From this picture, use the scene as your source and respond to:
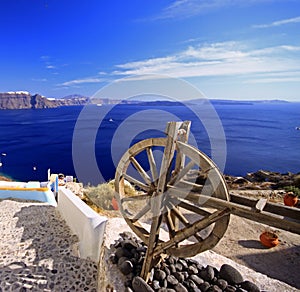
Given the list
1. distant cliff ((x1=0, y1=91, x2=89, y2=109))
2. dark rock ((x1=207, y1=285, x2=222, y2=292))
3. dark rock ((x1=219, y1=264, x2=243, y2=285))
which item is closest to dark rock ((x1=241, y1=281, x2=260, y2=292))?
dark rock ((x1=219, y1=264, x2=243, y2=285))

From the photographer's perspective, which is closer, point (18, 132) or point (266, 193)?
point (266, 193)

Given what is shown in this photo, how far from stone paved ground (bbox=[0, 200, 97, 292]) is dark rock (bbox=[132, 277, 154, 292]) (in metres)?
0.80

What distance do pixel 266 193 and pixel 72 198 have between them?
7.99 m

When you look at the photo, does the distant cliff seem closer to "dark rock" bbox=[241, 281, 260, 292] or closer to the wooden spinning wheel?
the wooden spinning wheel

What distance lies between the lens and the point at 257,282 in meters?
3.46

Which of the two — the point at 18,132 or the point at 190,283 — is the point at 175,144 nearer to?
the point at 190,283

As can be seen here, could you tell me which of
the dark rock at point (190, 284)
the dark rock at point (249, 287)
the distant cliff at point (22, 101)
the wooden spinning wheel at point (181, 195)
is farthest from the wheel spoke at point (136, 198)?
the distant cliff at point (22, 101)

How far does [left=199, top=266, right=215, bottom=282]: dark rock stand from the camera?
128 inches

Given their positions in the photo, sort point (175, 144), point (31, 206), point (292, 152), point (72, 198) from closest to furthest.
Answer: point (175, 144) → point (72, 198) → point (31, 206) → point (292, 152)

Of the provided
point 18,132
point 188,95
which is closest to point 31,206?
point 188,95

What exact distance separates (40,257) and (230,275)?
292cm

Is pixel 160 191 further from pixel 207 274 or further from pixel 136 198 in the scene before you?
pixel 207 274

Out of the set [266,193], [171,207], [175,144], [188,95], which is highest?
[188,95]

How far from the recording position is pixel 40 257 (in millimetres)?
3906
